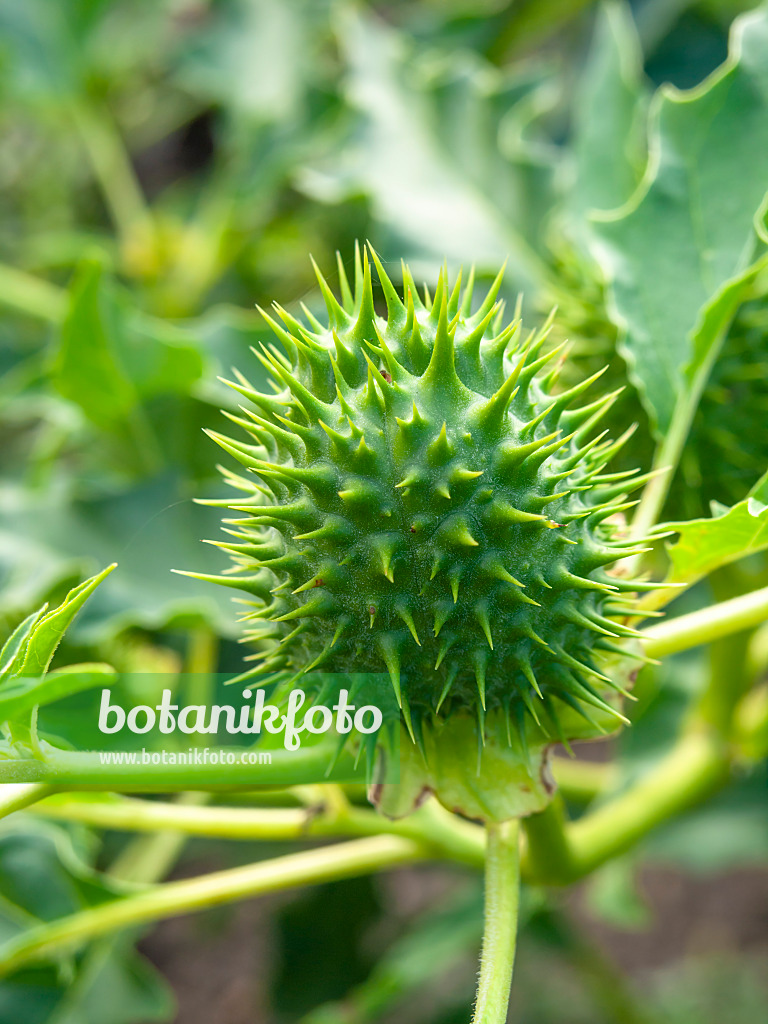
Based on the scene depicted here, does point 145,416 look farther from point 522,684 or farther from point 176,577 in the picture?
point 522,684

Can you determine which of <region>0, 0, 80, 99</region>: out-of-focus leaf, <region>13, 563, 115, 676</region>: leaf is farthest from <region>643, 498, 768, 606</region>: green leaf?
<region>0, 0, 80, 99</region>: out-of-focus leaf

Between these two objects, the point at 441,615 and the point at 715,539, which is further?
the point at 715,539

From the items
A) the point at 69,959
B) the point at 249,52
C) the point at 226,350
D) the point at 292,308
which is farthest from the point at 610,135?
the point at 69,959

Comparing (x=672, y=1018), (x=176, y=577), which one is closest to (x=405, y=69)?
(x=176, y=577)

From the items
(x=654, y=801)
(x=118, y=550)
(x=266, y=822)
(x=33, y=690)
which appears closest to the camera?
(x=33, y=690)

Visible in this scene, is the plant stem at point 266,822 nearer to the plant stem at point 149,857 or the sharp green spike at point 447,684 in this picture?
the sharp green spike at point 447,684

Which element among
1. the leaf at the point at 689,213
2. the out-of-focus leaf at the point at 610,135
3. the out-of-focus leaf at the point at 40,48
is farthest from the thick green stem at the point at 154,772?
the out-of-focus leaf at the point at 40,48

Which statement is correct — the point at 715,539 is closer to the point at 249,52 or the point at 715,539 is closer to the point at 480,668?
the point at 480,668

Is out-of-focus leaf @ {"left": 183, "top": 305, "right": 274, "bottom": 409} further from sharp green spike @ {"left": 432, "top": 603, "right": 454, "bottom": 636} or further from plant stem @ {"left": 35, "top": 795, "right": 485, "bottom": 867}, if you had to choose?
sharp green spike @ {"left": 432, "top": 603, "right": 454, "bottom": 636}
